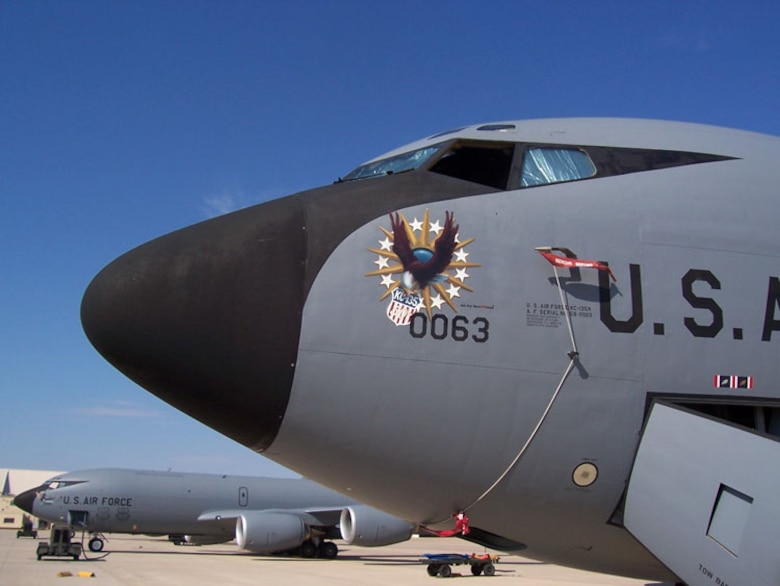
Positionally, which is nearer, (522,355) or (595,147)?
(522,355)

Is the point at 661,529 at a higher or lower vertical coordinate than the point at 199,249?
lower

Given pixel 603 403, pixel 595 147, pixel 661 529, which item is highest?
pixel 595 147

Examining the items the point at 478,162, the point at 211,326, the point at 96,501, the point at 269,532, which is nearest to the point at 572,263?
the point at 478,162

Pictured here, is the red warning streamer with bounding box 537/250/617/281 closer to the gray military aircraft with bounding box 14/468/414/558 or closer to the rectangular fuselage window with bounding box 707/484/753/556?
the rectangular fuselage window with bounding box 707/484/753/556

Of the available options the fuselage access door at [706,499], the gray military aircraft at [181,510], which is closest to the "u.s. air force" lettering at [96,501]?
the gray military aircraft at [181,510]

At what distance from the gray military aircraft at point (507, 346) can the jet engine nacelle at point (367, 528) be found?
21783 mm

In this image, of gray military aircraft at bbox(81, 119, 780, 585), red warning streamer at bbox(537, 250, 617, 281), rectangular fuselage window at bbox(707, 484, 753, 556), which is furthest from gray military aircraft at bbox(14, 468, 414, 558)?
rectangular fuselage window at bbox(707, 484, 753, 556)

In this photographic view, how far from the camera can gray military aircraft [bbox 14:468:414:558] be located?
29969mm

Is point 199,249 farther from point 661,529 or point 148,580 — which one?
point 148,580

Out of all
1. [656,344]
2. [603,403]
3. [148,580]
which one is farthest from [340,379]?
[148,580]

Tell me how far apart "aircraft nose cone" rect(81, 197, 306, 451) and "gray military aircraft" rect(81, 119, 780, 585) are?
0.04ft

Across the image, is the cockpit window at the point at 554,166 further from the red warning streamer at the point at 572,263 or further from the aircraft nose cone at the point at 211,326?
the aircraft nose cone at the point at 211,326

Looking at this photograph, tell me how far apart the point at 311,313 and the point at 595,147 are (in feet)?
7.26

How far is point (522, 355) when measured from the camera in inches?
177
